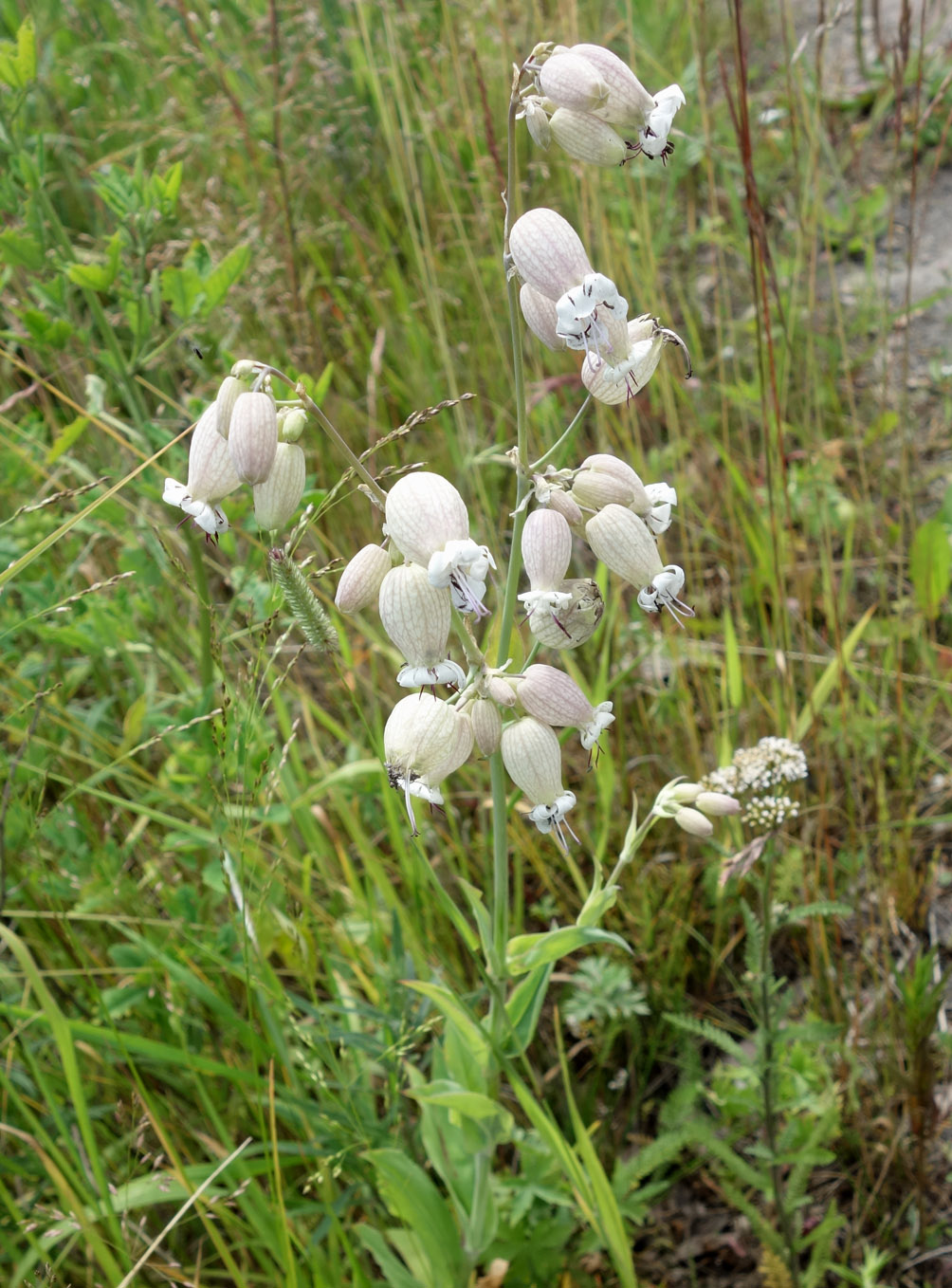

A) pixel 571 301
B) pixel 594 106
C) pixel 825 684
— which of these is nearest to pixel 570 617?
pixel 571 301

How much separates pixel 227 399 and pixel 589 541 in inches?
18.8

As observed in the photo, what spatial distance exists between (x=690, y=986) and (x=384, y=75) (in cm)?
318

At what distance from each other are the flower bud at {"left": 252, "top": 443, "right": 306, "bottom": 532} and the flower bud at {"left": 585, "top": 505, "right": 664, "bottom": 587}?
14.5 inches

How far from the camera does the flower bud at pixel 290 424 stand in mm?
1200

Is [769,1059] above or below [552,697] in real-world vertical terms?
below

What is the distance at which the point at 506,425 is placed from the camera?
2939 millimetres

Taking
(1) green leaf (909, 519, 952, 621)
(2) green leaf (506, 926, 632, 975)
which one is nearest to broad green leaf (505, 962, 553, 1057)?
(2) green leaf (506, 926, 632, 975)

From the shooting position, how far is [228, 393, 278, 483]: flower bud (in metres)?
1.11

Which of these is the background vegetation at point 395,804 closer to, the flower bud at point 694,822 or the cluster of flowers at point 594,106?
the flower bud at point 694,822

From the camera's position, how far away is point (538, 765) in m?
1.20

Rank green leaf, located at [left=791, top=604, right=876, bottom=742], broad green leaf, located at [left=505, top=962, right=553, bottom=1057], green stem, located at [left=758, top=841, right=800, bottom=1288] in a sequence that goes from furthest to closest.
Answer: green leaf, located at [left=791, top=604, right=876, bottom=742], green stem, located at [left=758, top=841, right=800, bottom=1288], broad green leaf, located at [left=505, top=962, right=553, bottom=1057]

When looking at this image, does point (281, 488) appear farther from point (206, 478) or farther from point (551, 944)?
point (551, 944)

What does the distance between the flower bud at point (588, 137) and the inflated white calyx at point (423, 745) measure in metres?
0.67

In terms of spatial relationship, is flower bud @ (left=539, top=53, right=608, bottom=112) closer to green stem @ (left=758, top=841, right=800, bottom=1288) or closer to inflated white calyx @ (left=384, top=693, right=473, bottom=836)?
inflated white calyx @ (left=384, top=693, right=473, bottom=836)
